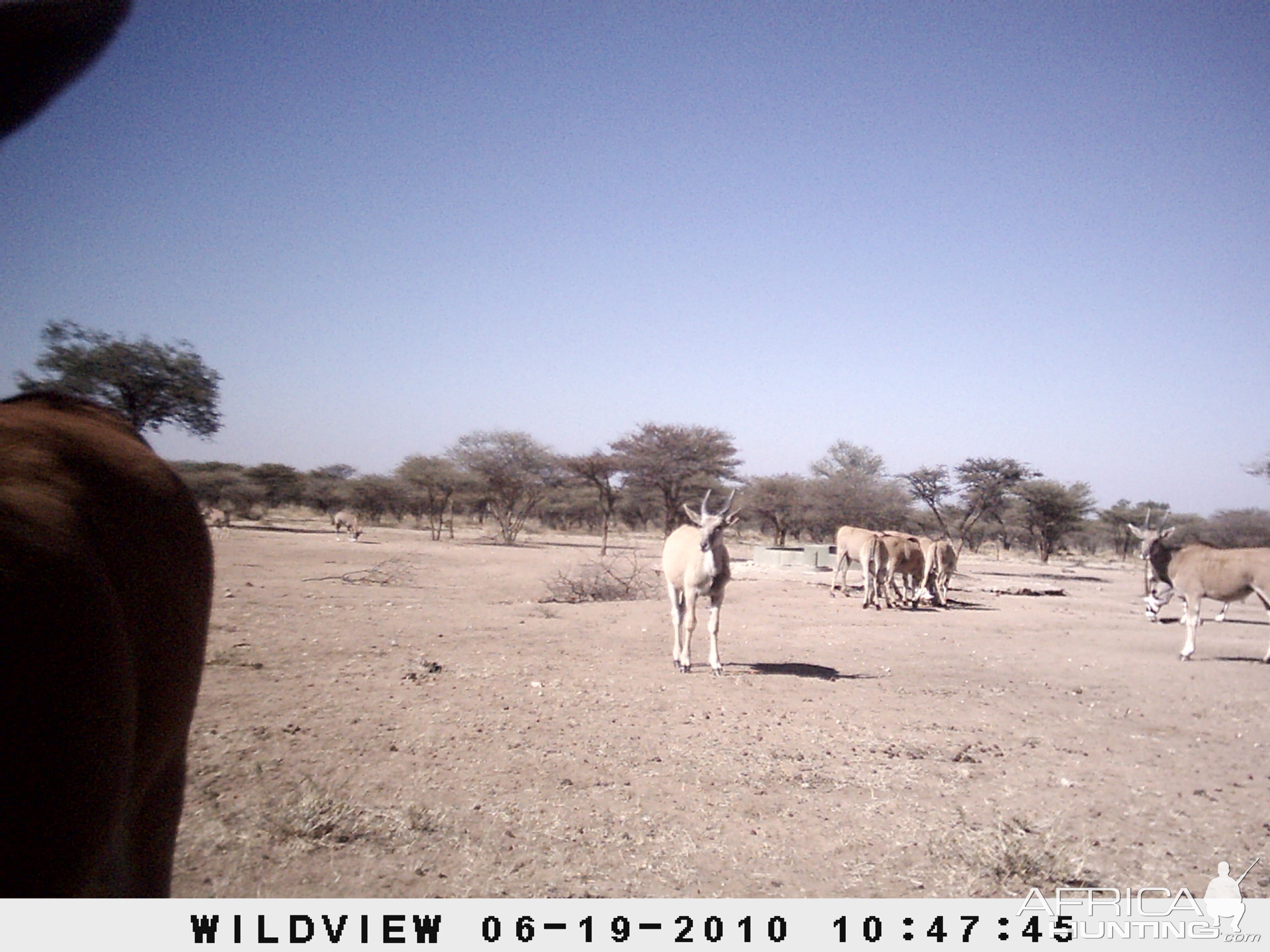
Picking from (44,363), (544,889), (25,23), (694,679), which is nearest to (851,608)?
(694,679)

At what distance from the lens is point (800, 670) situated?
8.45m

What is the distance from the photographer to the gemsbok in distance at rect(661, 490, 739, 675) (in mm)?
8250

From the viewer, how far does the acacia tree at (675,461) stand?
105 ft

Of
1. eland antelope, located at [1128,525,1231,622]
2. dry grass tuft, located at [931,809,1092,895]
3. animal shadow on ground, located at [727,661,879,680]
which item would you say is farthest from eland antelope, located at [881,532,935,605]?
dry grass tuft, located at [931,809,1092,895]

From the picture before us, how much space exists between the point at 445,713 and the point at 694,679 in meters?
2.98

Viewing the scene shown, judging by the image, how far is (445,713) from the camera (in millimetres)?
5555

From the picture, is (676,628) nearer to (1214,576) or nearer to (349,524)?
(1214,576)

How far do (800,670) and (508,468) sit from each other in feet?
96.7

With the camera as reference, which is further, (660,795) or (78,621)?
(660,795)

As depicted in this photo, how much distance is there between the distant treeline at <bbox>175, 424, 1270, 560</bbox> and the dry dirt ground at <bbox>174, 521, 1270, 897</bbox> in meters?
17.6

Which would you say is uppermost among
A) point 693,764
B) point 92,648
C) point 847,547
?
point 92,648

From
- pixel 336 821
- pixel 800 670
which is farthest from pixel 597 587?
pixel 336 821

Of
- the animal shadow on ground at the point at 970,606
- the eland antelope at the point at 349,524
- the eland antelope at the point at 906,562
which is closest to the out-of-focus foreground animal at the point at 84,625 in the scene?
the eland antelope at the point at 906,562
